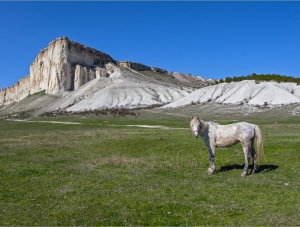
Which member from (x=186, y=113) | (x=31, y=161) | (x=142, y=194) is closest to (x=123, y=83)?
(x=186, y=113)

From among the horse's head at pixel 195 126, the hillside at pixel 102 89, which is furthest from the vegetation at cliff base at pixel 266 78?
the horse's head at pixel 195 126

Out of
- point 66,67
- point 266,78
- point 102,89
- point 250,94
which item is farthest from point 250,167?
point 66,67

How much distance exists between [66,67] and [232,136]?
16352cm

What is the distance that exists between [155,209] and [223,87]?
9509cm

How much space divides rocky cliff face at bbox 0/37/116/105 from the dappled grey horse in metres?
158

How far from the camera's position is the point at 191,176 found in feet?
54.0

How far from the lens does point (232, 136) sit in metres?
16.7

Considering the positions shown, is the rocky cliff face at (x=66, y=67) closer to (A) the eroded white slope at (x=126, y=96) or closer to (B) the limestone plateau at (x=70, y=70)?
(B) the limestone plateau at (x=70, y=70)

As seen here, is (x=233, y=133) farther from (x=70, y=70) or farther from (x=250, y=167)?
(x=70, y=70)

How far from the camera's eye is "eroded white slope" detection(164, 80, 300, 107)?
82.4 m

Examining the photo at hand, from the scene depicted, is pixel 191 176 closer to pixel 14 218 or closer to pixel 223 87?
pixel 14 218

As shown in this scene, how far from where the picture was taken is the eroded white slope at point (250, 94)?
82.4 m

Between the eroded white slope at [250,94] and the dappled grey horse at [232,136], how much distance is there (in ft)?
227

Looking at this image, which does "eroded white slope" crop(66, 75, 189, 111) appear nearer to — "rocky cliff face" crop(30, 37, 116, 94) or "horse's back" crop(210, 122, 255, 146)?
"rocky cliff face" crop(30, 37, 116, 94)
